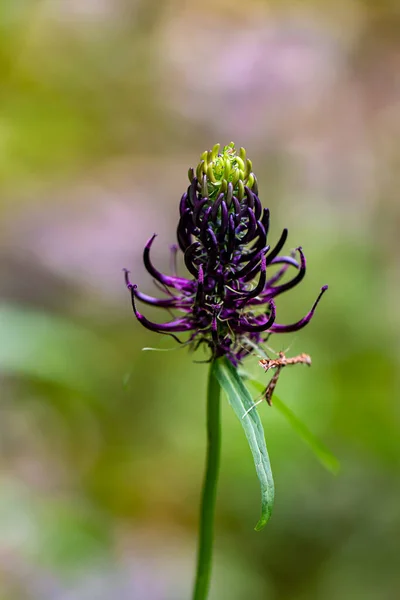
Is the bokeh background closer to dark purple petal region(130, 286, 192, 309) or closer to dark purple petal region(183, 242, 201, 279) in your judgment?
dark purple petal region(130, 286, 192, 309)

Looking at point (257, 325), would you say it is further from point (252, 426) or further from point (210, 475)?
point (210, 475)

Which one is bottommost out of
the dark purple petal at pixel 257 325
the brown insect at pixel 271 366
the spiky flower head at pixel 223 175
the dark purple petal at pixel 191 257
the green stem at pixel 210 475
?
the green stem at pixel 210 475

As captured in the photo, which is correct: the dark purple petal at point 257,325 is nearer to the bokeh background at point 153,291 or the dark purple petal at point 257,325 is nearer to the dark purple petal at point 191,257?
the dark purple petal at point 191,257

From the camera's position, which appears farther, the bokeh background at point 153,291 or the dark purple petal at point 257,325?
the bokeh background at point 153,291

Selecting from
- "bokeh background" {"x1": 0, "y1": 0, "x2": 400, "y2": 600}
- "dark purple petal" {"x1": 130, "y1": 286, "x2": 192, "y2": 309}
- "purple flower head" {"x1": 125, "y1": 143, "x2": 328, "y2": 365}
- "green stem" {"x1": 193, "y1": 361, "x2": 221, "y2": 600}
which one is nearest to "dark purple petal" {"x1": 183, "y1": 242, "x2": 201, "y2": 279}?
"purple flower head" {"x1": 125, "y1": 143, "x2": 328, "y2": 365}

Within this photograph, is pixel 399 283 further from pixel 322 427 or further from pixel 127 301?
pixel 127 301

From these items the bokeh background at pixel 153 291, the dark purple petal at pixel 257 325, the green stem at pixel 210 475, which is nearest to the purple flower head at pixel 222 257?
the dark purple petal at pixel 257 325
